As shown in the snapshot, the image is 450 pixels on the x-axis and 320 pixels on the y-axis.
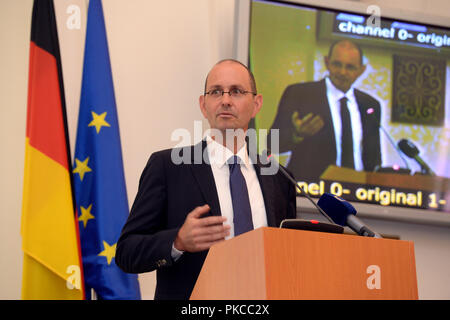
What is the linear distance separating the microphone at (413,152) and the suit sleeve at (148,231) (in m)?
2.38

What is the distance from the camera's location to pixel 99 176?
137 inches

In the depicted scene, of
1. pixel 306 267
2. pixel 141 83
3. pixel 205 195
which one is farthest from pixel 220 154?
pixel 141 83

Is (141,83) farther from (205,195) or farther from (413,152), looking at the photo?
(413,152)

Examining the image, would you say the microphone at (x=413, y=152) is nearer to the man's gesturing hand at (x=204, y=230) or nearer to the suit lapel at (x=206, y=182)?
the suit lapel at (x=206, y=182)

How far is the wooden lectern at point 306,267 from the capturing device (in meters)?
1.42

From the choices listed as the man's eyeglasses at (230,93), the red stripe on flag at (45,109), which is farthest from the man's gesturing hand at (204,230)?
the red stripe on flag at (45,109)

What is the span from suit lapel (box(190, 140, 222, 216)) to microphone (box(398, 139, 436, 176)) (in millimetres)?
2223

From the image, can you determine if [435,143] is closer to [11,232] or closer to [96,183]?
[96,183]

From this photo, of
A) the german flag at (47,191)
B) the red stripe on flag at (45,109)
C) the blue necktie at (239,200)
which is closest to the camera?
the blue necktie at (239,200)

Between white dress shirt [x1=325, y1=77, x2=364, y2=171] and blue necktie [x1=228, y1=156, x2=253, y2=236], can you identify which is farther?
white dress shirt [x1=325, y1=77, x2=364, y2=171]

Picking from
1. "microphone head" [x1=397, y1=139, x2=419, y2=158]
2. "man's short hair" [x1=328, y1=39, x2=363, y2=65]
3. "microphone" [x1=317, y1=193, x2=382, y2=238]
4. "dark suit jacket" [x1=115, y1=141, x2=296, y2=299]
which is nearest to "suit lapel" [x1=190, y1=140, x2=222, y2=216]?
"dark suit jacket" [x1=115, y1=141, x2=296, y2=299]

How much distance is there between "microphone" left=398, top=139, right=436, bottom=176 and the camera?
4172 millimetres

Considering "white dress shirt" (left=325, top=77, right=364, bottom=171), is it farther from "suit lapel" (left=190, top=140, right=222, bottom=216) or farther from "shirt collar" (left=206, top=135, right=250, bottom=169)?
"suit lapel" (left=190, top=140, right=222, bottom=216)

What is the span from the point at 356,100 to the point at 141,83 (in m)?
1.54
